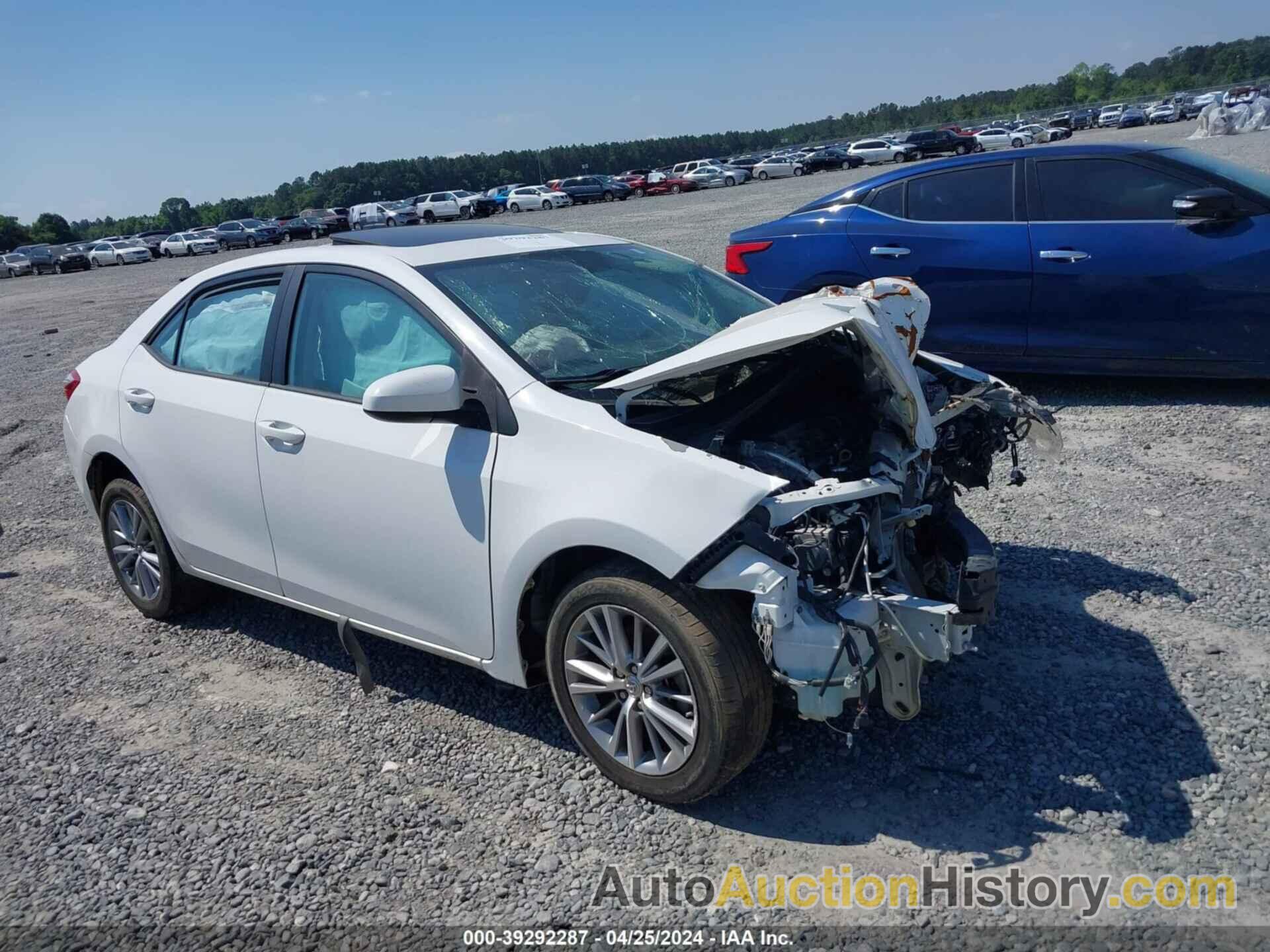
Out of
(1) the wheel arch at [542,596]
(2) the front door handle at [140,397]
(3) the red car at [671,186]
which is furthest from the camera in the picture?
(3) the red car at [671,186]

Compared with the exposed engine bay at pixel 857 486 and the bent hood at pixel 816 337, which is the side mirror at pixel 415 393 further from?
the exposed engine bay at pixel 857 486

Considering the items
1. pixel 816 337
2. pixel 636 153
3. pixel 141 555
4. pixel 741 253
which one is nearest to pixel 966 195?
pixel 741 253

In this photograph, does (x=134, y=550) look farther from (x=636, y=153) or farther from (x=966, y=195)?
(x=636, y=153)

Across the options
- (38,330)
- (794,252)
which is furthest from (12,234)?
(794,252)

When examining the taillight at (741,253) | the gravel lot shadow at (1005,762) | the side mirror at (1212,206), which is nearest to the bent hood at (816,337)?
the gravel lot shadow at (1005,762)

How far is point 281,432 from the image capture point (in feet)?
12.9

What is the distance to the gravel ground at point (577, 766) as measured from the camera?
2934 millimetres

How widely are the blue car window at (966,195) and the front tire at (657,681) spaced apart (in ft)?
16.6

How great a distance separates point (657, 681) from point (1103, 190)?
5.28 m

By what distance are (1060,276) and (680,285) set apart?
11.1 ft

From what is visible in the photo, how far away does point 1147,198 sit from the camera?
6.50 m

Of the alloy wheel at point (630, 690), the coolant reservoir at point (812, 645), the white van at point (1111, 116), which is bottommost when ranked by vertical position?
the alloy wheel at point (630, 690)

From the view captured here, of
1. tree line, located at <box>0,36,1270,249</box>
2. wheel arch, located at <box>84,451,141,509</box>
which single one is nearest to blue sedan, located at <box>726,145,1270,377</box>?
wheel arch, located at <box>84,451,141,509</box>

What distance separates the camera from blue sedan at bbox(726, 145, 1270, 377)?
20.3ft
